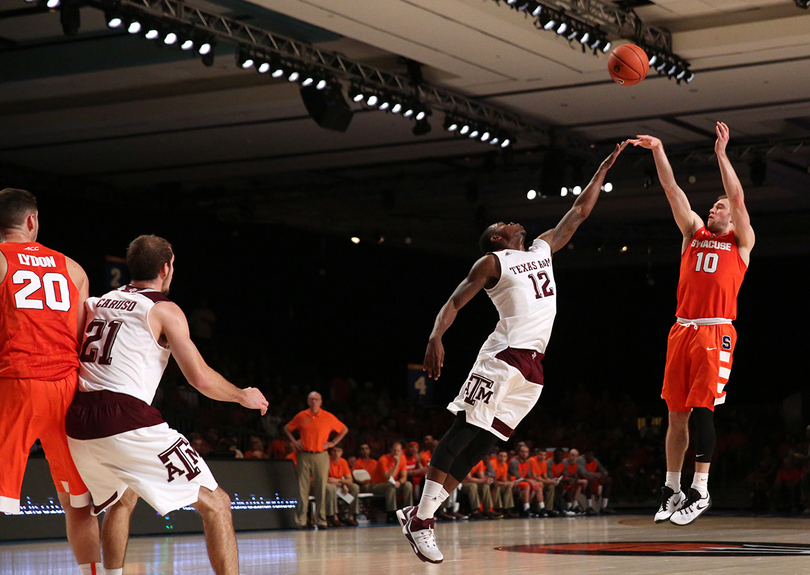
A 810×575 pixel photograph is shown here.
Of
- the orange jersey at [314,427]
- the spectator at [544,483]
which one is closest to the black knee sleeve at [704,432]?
the orange jersey at [314,427]

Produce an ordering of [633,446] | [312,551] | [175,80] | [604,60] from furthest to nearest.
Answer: [633,446], [175,80], [604,60], [312,551]

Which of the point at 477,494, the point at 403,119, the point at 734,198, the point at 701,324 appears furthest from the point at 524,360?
the point at 477,494

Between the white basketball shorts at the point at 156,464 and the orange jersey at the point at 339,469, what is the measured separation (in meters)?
10.5

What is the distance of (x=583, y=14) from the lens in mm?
11922

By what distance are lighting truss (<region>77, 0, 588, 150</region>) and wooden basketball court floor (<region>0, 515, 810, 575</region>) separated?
540 centimetres

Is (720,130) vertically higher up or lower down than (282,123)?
lower down

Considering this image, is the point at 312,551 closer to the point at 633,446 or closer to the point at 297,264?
the point at 633,446

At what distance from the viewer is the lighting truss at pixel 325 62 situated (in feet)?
36.6

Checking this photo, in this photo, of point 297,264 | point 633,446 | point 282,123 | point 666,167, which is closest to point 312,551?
point 666,167

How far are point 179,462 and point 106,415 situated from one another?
40 cm

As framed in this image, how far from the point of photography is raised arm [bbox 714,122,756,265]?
6898 mm

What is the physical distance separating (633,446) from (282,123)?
35.2 ft

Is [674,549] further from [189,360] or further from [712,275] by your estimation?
[189,360]

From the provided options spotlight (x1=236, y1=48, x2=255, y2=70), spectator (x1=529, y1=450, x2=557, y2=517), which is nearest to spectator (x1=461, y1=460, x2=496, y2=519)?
→ spectator (x1=529, y1=450, x2=557, y2=517)
